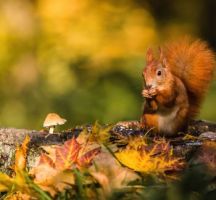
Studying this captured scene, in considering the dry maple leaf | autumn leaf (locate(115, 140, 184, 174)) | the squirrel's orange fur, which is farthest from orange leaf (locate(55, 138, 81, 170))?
the squirrel's orange fur

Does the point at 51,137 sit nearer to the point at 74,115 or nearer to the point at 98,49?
the point at 74,115

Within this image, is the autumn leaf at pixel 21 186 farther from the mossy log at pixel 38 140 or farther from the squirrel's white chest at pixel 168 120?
the squirrel's white chest at pixel 168 120

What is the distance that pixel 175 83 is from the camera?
285 cm

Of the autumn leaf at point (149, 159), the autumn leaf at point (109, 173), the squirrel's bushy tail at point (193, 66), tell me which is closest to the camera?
the autumn leaf at point (109, 173)

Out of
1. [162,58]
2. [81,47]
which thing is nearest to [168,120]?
[162,58]

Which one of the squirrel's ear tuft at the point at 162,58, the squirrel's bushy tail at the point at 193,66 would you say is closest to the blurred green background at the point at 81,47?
the squirrel's bushy tail at the point at 193,66

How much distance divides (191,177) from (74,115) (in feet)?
14.7

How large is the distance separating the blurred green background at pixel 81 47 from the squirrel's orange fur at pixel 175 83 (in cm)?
293

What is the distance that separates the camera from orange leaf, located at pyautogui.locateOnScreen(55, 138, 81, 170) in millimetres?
1904

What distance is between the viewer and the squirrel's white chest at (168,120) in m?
2.66

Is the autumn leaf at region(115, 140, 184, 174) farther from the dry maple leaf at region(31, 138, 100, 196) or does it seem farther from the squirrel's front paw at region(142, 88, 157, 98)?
the squirrel's front paw at region(142, 88, 157, 98)

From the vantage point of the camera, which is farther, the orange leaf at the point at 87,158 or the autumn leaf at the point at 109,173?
the orange leaf at the point at 87,158

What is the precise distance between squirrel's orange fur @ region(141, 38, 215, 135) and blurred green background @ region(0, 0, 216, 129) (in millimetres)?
2926

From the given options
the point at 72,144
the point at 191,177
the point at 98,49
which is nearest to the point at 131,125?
the point at 72,144
